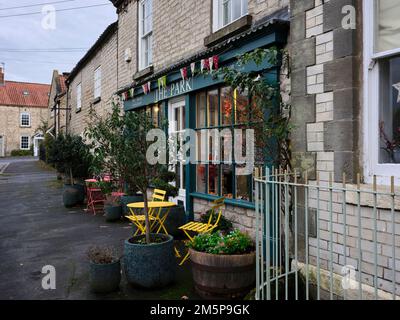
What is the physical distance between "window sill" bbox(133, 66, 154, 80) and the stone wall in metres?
38.6

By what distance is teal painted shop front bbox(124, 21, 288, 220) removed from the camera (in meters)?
4.76

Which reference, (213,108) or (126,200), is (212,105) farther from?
(126,200)

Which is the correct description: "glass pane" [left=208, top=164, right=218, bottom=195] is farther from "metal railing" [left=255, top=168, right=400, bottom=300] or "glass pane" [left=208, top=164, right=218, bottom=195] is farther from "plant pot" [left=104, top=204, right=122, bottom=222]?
"plant pot" [left=104, top=204, right=122, bottom=222]

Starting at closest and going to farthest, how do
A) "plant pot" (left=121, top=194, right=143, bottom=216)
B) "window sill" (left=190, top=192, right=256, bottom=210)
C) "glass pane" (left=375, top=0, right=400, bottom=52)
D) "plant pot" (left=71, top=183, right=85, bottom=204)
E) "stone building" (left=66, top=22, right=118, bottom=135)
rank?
"glass pane" (left=375, top=0, right=400, bottom=52)
"window sill" (left=190, top=192, right=256, bottom=210)
"plant pot" (left=121, top=194, right=143, bottom=216)
"plant pot" (left=71, top=183, right=85, bottom=204)
"stone building" (left=66, top=22, right=118, bottom=135)

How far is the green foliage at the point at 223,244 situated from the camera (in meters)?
3.98

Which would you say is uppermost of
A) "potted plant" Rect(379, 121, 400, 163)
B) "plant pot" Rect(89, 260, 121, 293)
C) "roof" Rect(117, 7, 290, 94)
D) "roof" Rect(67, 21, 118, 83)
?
"roof" Rect(67, 21, 118, 83)

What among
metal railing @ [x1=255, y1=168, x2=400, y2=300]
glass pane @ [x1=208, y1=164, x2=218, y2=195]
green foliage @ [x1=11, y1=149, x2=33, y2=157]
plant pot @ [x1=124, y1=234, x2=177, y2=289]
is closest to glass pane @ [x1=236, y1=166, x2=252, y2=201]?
glass pane @ [x1=208, y1=164, x2=218, y2=195]

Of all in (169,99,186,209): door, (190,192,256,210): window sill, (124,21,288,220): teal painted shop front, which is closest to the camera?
(124,21,288,220): teal painted shop front

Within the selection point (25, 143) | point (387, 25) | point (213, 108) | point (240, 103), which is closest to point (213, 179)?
point (213, 108)

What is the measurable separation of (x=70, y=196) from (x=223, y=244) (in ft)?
23.9

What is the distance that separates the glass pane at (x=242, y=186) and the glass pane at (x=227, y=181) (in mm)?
197

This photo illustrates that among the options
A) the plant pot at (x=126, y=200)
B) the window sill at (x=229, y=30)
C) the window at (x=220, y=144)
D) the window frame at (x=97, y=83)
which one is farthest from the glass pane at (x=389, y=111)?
the window frame at (x=97, y=83)

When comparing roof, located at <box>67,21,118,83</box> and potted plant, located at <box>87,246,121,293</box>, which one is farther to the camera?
roof, located at <box>67,21,118,83</box>
